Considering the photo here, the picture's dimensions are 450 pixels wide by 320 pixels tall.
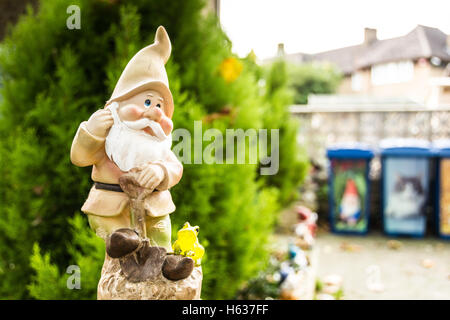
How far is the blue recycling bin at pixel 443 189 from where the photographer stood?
20.2 feet

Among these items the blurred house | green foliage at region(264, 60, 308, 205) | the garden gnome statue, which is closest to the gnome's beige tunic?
the garden gnome statue

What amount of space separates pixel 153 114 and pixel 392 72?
3144 cm

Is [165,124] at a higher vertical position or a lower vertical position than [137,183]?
higher

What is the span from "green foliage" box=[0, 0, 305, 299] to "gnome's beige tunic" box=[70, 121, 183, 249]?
0.56 m

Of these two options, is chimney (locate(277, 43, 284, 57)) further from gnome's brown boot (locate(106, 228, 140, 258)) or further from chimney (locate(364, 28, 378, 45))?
Result: chimney (locate(364, 28, 378, 45))

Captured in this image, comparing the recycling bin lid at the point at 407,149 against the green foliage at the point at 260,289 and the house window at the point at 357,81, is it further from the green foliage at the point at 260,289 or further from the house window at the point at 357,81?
the house window at the point at 357,81

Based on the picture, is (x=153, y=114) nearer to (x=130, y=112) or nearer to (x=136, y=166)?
(x=130, y=112)

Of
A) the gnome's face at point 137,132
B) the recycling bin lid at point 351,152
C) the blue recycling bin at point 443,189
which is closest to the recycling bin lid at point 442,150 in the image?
the blue recycling bin at point 443,189

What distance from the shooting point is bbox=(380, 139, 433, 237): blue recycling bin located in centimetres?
625

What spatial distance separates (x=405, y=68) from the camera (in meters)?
28.3

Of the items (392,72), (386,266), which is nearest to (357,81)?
(392,72)

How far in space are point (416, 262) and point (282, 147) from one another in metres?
2.43

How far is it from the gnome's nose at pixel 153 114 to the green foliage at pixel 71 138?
745mm
